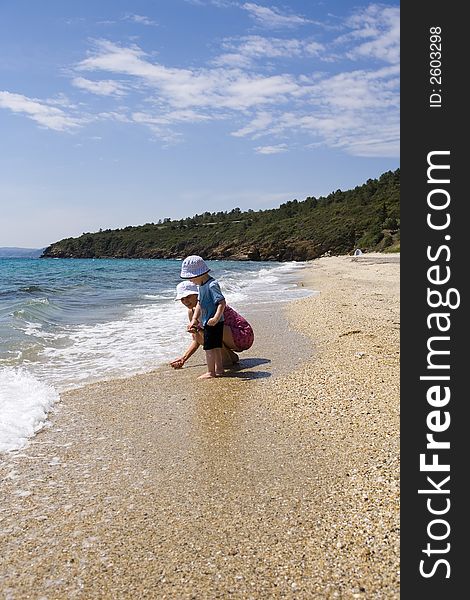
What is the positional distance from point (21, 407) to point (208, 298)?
2313mm

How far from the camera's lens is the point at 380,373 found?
5941mm

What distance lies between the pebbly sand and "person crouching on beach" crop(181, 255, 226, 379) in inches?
15.4

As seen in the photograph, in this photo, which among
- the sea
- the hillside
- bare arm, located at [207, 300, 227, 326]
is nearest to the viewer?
the sea

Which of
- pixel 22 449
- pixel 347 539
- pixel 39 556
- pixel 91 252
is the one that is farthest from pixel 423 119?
pixel 91 252

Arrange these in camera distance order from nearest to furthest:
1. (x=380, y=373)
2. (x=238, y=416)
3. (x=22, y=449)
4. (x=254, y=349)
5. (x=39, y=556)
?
1. (x=39, y=556)
2. (x=22, y=449)
3. (x=238, y=416)
4. (x=380, y=373)
5. (x=254, y=349)

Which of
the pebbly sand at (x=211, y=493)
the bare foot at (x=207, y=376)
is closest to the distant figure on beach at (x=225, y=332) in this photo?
the bare foot at (x=207, y=376)

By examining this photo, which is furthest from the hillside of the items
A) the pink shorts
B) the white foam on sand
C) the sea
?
the white foam on sand

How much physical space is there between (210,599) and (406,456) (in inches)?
40.4

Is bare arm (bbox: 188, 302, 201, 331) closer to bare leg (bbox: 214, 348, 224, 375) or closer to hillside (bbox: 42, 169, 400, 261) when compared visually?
bare leg (bbox: 214, 348, 224, 375)

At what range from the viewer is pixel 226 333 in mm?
6766

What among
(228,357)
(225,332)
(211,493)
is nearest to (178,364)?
(228,357)

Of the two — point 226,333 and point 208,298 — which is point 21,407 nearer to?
point 208,298

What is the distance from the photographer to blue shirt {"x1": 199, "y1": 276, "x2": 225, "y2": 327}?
20.5 feet

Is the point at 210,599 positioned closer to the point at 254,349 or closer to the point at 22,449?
the point at 22,449
